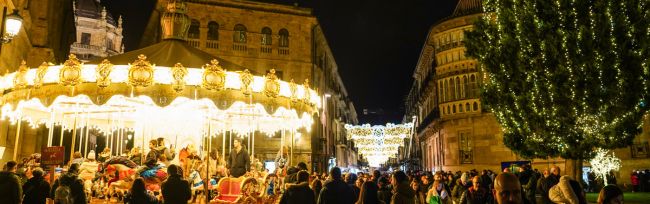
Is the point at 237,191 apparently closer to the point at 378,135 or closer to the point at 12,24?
the point at 12,24

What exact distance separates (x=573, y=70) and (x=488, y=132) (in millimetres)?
16430

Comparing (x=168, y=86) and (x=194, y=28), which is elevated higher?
(x=194, y=28)

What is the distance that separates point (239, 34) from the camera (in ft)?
109

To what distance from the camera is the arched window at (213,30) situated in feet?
106

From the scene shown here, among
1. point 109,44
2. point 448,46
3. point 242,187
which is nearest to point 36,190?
point 242,187

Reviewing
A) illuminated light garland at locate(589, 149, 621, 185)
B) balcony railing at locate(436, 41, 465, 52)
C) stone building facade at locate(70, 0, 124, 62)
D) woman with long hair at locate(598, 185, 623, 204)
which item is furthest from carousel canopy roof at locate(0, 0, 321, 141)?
stone building facade at locate(70, 0, 124, 62)

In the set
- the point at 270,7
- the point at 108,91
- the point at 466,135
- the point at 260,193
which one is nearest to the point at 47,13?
the point at 270,7

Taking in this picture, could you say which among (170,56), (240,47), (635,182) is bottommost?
(635,182)

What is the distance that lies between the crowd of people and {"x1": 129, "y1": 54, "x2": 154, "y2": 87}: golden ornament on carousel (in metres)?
1.74

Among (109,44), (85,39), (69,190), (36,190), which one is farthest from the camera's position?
(109,44)

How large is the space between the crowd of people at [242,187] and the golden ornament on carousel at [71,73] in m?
1.95

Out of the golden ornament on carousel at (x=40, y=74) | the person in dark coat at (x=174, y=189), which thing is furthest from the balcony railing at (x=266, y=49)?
the person in dark coat at (x=174, y=189)

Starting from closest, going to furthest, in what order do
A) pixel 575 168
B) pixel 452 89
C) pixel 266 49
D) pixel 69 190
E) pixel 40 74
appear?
pixel 69 190
pixel 40 74
pixel 575 168
pixel 266 49
pixel 452 89

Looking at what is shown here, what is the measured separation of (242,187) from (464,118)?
86.8 ft
